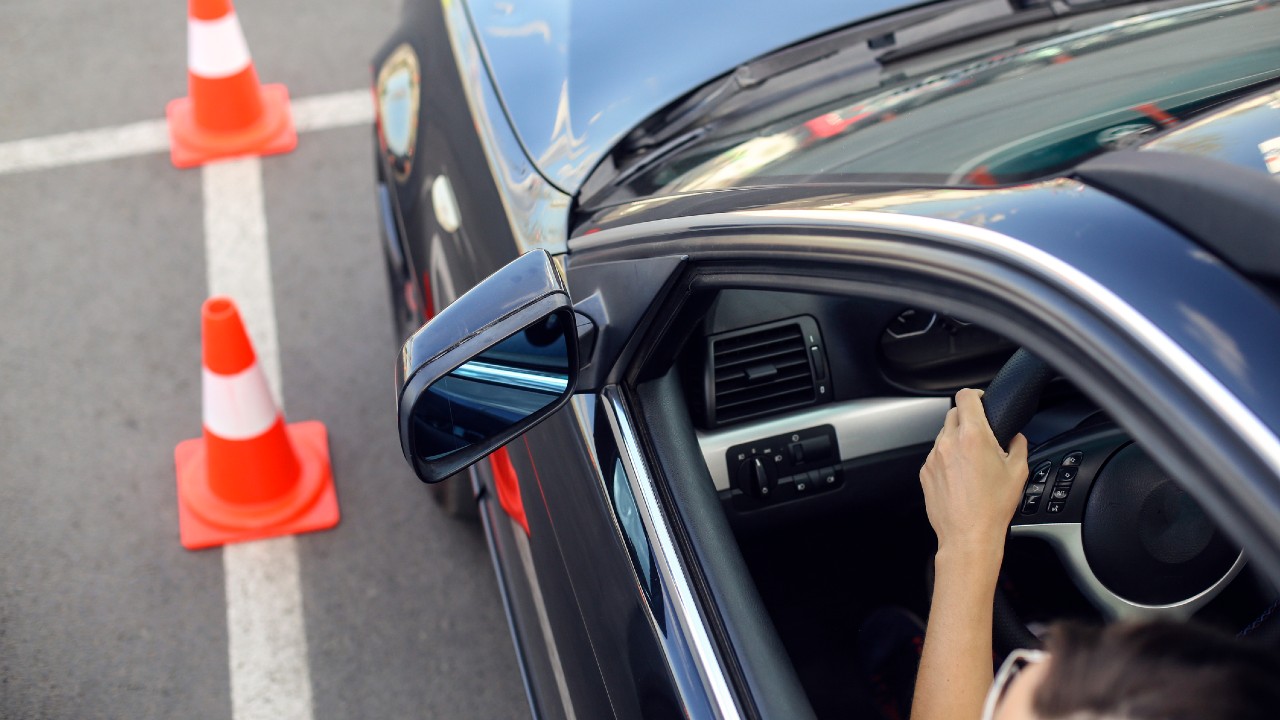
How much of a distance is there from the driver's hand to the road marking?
3.45 metres

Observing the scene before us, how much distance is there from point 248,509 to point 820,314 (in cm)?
186

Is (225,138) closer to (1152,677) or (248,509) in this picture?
(248,509)

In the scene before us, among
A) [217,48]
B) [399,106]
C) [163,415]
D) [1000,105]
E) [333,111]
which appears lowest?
[163,415]

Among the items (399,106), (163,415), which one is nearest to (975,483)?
(399,106)

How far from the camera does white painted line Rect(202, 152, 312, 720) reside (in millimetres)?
2760

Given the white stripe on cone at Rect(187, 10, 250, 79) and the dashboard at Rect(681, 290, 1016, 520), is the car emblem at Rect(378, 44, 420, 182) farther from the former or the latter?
the white stripe on cone at Rect(187, 10, 250, 79)

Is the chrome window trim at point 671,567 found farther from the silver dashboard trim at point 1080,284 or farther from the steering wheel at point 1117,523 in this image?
the steering wheel at point 1117,523

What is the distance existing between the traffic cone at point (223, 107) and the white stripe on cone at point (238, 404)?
1548 millimetres

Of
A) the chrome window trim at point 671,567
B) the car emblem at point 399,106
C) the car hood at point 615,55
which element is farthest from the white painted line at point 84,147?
the chrome window trim at point 671,567

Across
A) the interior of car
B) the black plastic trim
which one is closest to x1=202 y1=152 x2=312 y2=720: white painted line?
the interior of car

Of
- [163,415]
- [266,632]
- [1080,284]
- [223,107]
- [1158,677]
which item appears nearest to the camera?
[1158,677]

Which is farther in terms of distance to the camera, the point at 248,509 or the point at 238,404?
the point at 248,509

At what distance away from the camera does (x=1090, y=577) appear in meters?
1.69

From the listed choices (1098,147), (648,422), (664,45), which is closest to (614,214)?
(648,422)
